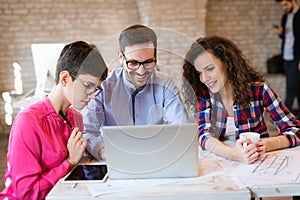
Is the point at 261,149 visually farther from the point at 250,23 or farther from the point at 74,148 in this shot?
the point at 250,23

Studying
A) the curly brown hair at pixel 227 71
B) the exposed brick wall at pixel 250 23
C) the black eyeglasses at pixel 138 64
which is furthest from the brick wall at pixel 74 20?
the black eyeglasses at pixel 138 64

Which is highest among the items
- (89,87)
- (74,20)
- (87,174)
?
(74,20)

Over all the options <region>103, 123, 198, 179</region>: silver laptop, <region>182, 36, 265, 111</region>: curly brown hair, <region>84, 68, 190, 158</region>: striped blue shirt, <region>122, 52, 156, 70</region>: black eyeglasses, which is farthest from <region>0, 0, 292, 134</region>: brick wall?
<region>103, 123, 198, 179</region>: silver laptop

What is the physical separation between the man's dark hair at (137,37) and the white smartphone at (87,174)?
1.37ft

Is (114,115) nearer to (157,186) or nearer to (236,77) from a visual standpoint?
(157,186)

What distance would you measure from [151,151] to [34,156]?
14.8 inches

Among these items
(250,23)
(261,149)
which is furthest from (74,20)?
(261,149)

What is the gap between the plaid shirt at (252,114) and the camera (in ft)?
5.10

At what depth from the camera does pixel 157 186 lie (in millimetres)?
1077

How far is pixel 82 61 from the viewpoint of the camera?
1.27 m

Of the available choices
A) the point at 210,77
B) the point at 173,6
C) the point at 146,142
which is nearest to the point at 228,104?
the point at 210,77

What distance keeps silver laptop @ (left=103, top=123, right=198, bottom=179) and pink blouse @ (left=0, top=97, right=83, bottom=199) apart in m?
0.21

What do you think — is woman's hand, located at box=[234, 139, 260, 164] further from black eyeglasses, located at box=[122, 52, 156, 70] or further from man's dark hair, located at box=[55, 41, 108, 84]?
man's dark hair, located at box=[55, 41, 108, 84]

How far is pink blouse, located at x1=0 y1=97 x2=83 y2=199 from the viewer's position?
3.71ft
